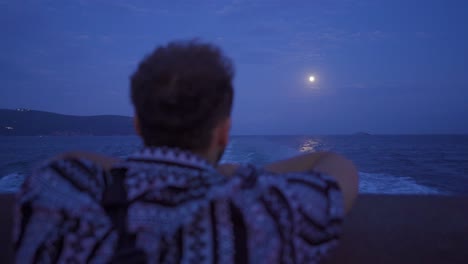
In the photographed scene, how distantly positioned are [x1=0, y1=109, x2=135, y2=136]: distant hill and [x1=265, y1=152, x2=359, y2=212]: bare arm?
68738 millimetres

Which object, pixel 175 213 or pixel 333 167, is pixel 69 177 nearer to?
pixel 175 213

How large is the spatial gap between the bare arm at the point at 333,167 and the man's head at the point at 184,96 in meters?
0.33

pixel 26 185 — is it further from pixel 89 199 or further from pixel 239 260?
pixel 239 260

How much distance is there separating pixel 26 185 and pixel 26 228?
91mm

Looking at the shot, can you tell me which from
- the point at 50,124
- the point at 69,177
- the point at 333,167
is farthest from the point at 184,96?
the point at 50,124

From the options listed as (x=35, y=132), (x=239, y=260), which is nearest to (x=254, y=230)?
(x=239, y=260)

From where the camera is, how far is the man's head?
2.48 ft

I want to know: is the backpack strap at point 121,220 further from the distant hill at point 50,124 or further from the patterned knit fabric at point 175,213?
the distant hill at point 50,124

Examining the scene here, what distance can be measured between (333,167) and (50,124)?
7949 centimetres

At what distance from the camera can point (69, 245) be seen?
737 mm

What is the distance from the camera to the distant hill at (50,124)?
227ft

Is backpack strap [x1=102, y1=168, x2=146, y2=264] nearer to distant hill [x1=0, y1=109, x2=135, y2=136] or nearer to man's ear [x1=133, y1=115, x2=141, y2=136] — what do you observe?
man's ear [x1=133, y1=115, x2=141, y2=136]

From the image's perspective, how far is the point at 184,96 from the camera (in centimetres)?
75

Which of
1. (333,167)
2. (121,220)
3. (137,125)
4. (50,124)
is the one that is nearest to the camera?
(121,220)
